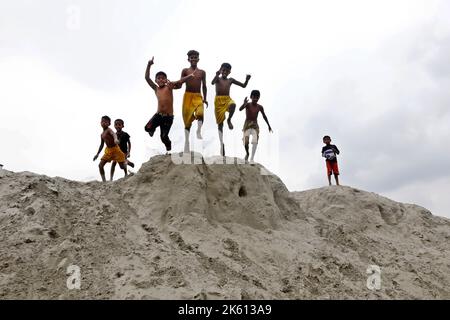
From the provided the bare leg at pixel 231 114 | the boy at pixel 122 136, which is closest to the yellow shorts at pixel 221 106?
the bare leg at pixel 231 114

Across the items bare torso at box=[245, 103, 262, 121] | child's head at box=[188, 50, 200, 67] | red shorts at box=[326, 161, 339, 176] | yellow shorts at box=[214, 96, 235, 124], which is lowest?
red shorts at box=[326, 161, 339, 176]

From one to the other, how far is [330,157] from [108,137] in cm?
486

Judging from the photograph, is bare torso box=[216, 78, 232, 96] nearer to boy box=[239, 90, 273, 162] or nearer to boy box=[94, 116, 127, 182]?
boy box=[239, 90, 273, 162]

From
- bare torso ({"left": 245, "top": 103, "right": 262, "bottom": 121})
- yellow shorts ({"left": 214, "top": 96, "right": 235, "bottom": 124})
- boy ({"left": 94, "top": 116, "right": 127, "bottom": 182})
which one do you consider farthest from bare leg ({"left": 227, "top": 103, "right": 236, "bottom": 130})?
boy ({"left": 94, "top": 116, "right": 127, "bottom": 182})

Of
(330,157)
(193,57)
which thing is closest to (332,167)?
(330,157)

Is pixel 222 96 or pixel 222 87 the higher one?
pixel 222 87

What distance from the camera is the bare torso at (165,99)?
6.63m

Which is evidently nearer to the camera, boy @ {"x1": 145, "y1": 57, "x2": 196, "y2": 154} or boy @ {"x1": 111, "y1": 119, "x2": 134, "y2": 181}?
boy @ {"x1": 145, "y1": 57, "x2": 196, "y2": 154}

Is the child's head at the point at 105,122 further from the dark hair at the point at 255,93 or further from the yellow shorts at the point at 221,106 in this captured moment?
the dark hair at the point at 255,93

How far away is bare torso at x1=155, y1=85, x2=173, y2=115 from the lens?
6633 millimetres

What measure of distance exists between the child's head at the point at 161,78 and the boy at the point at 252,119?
2.07 m

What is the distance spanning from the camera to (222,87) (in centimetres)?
763

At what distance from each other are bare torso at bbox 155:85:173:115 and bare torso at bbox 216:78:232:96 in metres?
1.16

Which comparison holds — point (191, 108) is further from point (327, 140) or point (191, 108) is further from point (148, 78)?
point (327, 140)
